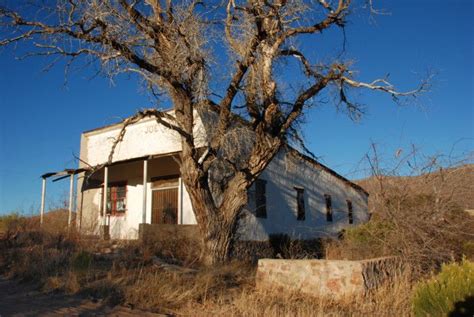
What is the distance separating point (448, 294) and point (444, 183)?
539 centimetres

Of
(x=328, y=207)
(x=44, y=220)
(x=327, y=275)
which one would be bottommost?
(x=327, y=275)

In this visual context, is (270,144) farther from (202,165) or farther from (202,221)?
(202,221)

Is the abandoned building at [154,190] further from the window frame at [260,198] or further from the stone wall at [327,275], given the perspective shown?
the stone wall at [327,275]

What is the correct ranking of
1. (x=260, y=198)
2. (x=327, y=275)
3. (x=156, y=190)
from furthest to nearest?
(x=260, y=198)
(x=156, y=190)
(x=327, y=275)

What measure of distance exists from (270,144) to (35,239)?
770 cm

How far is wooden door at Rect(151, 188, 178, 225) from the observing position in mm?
17078

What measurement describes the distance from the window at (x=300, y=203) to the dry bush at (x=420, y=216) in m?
10.5

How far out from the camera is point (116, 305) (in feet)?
24.0

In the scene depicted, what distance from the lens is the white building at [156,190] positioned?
→ 1608cm

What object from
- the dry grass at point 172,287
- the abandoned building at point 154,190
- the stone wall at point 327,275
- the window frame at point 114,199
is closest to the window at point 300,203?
the abandoned building at point 154,190

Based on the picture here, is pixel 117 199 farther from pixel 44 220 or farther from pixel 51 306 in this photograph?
pixel 51 306

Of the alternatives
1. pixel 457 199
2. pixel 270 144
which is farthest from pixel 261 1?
pixel 457 199

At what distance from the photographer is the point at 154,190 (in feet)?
58.9

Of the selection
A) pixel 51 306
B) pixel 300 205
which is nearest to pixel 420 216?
pixel 51 306
